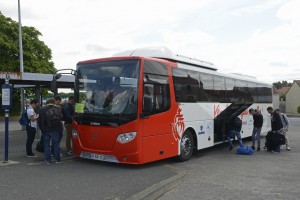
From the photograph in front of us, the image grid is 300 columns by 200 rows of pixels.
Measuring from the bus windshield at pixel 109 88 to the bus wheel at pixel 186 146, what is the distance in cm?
251

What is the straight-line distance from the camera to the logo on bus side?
33.9 ft

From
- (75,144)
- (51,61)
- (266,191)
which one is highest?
(51,61)

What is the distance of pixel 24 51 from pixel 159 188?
3276cm

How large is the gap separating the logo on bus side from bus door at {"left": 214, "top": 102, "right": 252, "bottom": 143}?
9.31 ft

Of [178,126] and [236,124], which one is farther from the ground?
[178,126]

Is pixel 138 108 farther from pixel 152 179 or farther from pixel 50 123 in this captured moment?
pixel 50 123

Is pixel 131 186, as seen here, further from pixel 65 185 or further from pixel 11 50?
pixel 11 50

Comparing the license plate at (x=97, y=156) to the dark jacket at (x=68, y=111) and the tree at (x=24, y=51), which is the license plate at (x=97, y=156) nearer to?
the dark jacket at (x=68, y=111)

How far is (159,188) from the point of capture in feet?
22.9

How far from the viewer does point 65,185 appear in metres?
7.16

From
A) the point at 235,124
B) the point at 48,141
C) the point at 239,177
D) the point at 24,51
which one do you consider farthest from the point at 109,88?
the point at 24,51

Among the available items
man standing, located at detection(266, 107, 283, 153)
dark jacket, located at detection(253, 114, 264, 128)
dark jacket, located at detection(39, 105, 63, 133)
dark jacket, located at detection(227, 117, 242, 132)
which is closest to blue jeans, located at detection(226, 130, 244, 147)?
dark jacket, located at detection(227, 117, 242, 132)

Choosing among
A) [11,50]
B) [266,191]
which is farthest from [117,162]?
[11,50]

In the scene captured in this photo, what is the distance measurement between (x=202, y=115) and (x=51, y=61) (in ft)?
102
